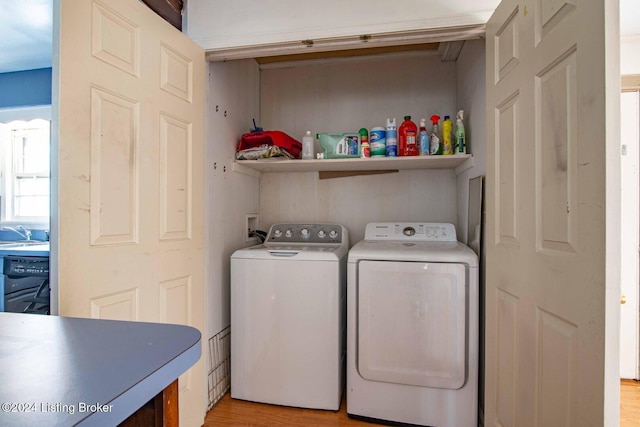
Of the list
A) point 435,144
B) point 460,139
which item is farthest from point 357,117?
point 460,139

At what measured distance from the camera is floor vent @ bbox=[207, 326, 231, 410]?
6.23ft

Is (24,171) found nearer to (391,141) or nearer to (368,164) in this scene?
(368,164)

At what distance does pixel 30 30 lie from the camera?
2.14 meters

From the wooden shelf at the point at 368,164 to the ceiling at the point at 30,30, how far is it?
1.14 metres

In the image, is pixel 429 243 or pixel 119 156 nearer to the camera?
pixel 119 156

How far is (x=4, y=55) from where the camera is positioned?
245 cm

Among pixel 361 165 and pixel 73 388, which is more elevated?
pixel 361 165

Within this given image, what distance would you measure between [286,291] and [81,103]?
1300 mm

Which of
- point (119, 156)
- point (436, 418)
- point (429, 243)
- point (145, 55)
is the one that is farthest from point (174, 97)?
point (436, 418)

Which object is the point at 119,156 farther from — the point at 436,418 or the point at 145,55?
the point at 436,418

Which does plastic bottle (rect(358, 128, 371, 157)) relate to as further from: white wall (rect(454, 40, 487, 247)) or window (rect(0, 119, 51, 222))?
window (rect(0, 119, 51, 222))

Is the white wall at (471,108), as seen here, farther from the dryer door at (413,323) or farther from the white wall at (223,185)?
the white wall at (223,185)

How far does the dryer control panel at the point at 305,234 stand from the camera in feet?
7.72

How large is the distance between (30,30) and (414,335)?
123 inches
